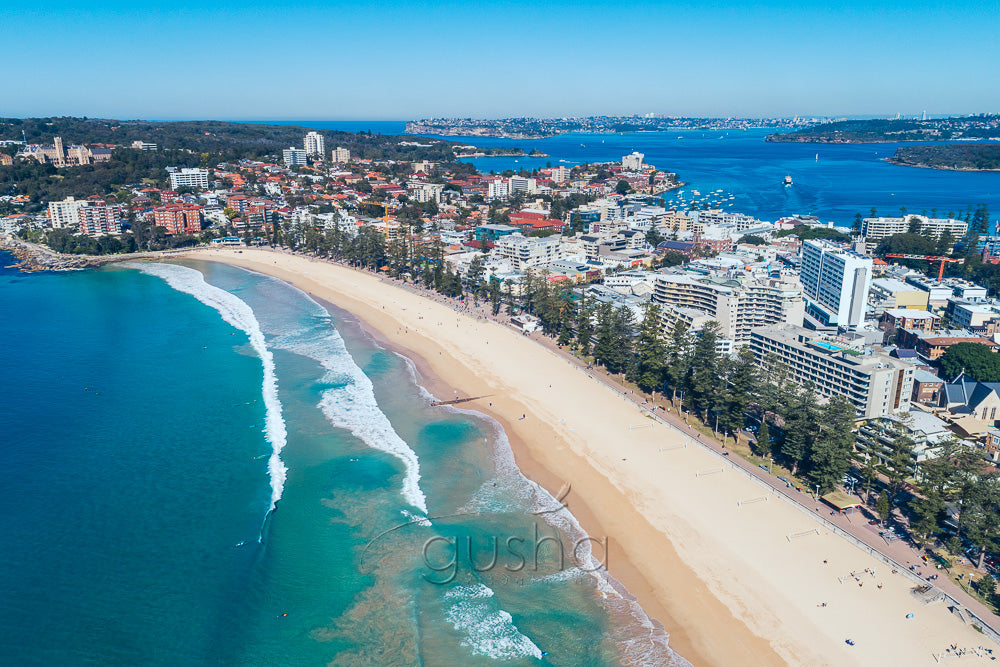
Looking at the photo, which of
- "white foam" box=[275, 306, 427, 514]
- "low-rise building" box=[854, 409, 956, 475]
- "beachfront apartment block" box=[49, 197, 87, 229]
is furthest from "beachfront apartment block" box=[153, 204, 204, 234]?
"low-rise building" box=[854, 409, 956, 475]

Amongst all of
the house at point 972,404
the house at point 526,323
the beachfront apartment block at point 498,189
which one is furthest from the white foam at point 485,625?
the beachfront apartment block at point 498,189

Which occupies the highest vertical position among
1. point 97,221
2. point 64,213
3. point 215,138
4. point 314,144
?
point 215,138

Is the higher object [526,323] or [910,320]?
[910,320]

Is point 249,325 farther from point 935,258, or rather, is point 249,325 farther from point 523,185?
point 523,185

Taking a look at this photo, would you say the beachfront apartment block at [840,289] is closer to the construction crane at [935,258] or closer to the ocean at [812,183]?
the construction crane at [935,258]

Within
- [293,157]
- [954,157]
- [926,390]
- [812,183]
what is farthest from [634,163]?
[926,390]

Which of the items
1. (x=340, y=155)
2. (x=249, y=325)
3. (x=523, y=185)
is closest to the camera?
(x=249, y=325)
